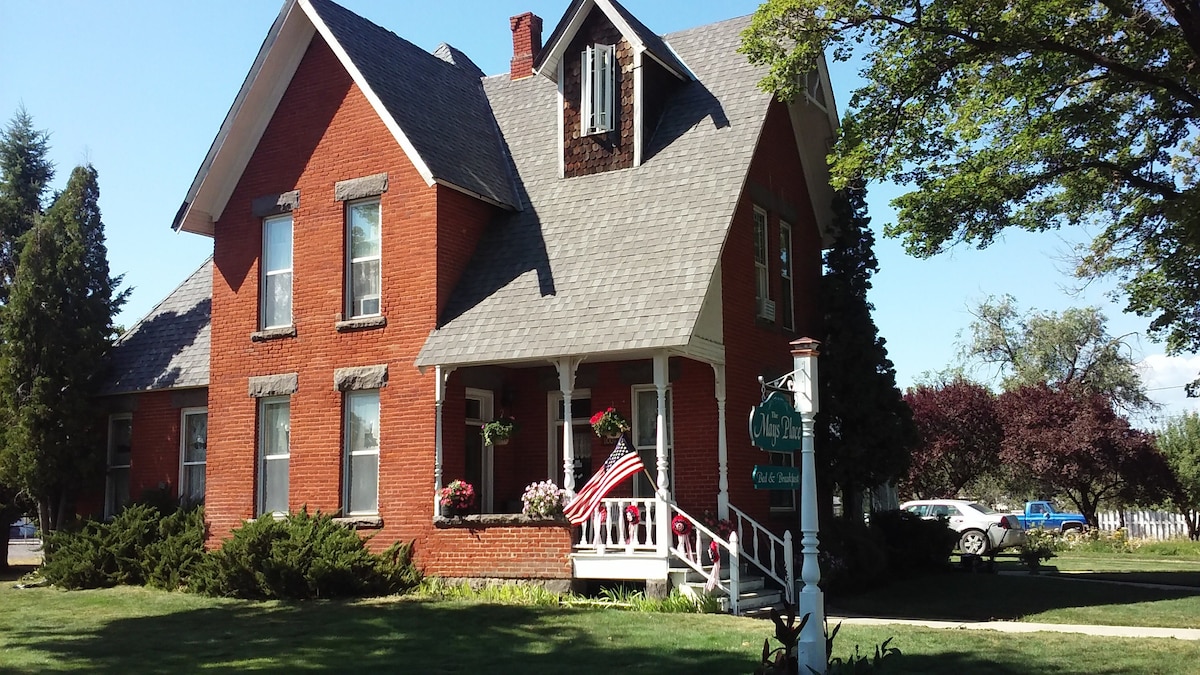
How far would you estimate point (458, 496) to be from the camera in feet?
52.7

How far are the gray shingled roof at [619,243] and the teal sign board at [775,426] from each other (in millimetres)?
3984

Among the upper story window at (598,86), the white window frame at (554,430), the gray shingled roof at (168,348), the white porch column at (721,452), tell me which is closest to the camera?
the white porch column at (721,452)

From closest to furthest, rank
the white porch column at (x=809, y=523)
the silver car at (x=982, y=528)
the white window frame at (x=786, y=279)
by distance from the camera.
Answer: the white porch column at (x=809, y=523) < the white window frame at (x=786, y=279) < the silver car at (x=982, y=528)

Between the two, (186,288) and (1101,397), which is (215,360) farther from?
(1101,397)

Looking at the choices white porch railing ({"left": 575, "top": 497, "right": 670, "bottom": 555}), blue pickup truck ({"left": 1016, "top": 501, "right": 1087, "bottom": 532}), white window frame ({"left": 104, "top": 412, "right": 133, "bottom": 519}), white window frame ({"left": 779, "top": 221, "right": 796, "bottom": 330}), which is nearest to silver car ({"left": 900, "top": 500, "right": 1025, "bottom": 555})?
white window frame ({"left": 779, "top": 221, "right": 796, "bottom": 330})

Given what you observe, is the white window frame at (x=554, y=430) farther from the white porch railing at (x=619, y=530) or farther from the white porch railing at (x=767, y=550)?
the white porch railing at (x=767, y=550)

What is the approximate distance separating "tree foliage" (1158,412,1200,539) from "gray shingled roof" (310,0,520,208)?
3022 cm

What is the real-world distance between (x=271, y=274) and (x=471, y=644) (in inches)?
396

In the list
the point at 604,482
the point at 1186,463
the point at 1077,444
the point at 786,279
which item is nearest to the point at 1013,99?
the point at 786,279

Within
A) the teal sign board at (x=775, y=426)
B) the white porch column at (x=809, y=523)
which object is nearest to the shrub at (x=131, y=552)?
the teal sign board at (x=775, y=426)

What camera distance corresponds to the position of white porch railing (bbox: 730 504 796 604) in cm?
1505

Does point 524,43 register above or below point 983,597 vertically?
above

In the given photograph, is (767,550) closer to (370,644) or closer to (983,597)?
(983,597)

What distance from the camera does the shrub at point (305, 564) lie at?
15.6 meters
